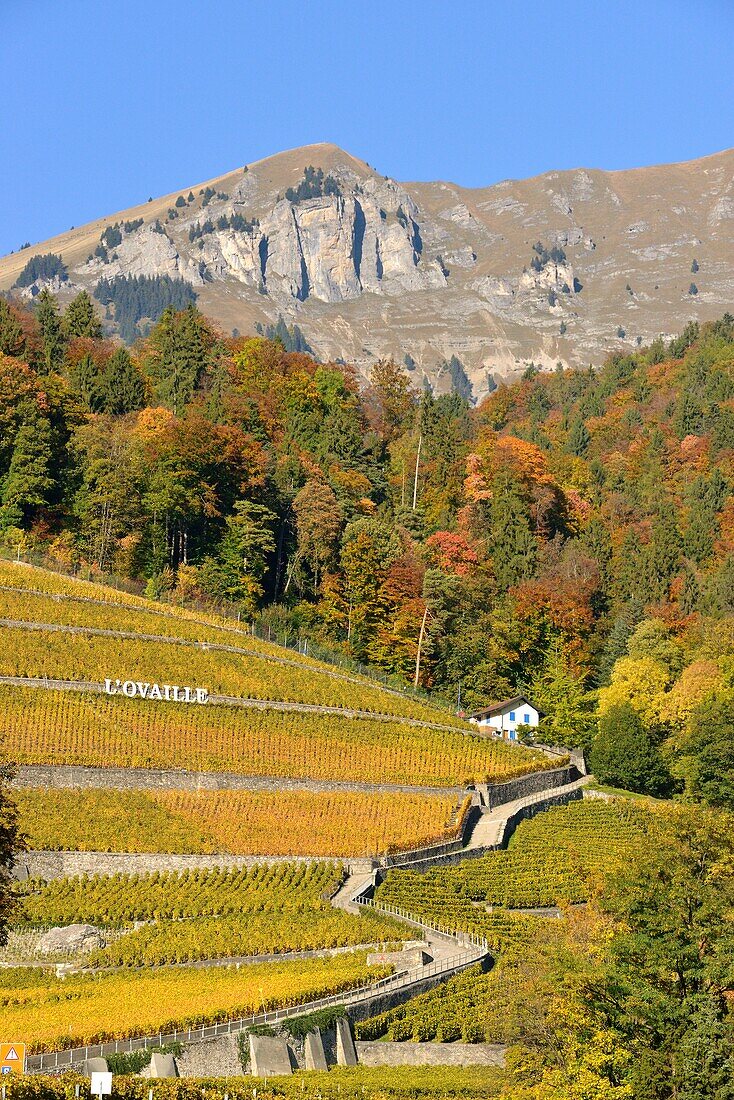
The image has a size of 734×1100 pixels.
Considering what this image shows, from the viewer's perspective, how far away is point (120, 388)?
105 m

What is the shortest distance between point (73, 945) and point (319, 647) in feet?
130

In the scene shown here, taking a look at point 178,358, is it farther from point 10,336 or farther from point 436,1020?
point 436,1020

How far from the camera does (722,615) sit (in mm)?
97688

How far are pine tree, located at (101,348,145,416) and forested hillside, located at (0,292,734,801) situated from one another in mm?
196

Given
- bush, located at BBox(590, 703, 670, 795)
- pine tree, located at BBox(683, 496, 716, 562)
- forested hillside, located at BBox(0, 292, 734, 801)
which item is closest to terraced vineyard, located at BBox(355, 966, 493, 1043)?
forested hillside, located at BBox(0, 292, 734, 801)

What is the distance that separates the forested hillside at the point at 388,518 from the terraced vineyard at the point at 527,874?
10.1 metres

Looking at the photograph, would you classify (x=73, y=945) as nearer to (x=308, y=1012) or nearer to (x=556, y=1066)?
(x=308, y=1012)

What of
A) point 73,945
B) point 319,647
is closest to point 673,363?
point 319,647

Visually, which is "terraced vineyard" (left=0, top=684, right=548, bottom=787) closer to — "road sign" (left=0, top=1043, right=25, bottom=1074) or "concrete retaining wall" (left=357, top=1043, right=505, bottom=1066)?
"concrete retaining wall" (left=357, top=1043, right=505, bottom=1066)

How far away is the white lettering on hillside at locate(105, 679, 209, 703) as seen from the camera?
72.1 meters

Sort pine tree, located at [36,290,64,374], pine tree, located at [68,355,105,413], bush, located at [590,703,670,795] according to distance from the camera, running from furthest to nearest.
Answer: pine tree, located at [36,290,64,374]
pine tree, located at [68,355,105,413]
bush, located at [590,703,670,795]

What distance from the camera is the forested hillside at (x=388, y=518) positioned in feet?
295

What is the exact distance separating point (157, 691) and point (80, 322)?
51704 mm

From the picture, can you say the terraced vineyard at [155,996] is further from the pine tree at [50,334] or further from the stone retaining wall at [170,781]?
the pine tree at [50,334]
